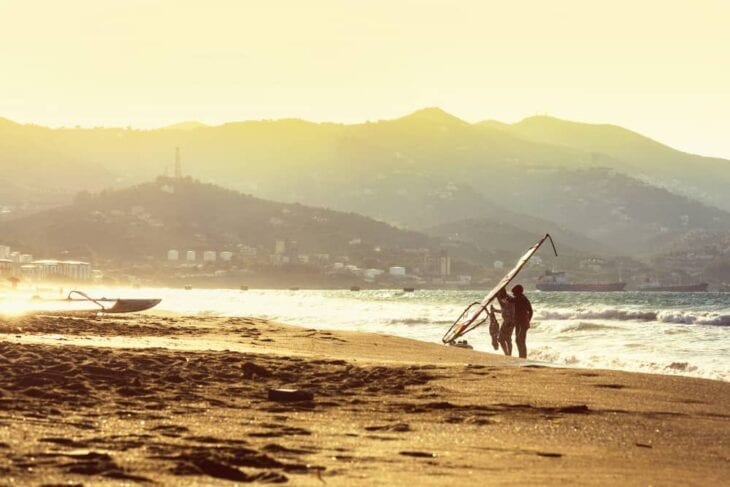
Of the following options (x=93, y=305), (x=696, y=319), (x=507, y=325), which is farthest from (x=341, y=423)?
(x=696, y=319)

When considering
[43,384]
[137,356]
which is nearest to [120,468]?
[43,384]

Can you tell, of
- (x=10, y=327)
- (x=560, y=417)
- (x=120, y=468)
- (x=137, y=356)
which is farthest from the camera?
(x=10, y=327)

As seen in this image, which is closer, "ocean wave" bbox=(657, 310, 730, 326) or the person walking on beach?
the person walking on beach

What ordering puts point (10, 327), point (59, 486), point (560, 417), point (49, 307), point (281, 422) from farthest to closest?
point (49, 307), point (10, 327), point (560, 417), point (281, 422), point (59, 486)

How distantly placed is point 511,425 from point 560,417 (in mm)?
962

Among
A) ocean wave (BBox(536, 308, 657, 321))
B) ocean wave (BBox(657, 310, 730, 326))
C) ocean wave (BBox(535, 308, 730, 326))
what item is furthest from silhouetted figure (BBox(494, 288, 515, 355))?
ocean wave (BBox(536, 308, 657, 321))

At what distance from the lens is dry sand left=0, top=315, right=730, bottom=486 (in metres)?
7.31

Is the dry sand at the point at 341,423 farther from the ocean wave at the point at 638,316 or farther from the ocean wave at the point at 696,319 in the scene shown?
the ocean wave at the point at 638,316

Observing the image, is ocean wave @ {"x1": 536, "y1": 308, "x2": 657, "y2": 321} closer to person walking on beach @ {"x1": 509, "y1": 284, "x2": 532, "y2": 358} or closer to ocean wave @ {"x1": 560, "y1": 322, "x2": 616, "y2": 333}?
ocean wave @ {"x1": 560, "y1": 322, "x2": 616, "y2": 333}

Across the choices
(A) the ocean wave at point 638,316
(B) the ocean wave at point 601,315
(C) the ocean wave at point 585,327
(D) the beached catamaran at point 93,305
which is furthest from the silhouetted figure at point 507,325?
(B) the ocean wave at point 601,315

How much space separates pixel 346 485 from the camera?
6793 millimetres

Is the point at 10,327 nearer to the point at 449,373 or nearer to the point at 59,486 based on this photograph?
the point at 449,373

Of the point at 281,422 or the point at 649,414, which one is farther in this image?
the point at 649,414

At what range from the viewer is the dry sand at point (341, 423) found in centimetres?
731
